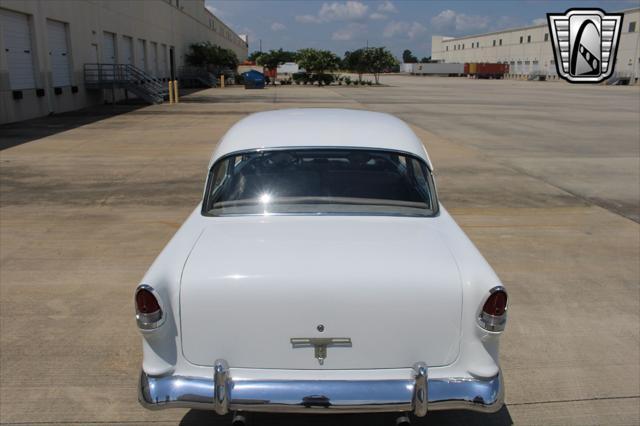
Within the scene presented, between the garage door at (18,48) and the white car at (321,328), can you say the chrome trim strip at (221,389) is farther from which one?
the garage door at (18,48)

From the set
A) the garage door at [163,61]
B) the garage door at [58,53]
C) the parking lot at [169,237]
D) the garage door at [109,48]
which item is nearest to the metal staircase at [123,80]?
the garage door at [109,48]

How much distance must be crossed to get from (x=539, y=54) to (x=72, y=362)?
105m

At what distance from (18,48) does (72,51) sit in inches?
190

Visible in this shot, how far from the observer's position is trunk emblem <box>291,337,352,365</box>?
2693 millimetres

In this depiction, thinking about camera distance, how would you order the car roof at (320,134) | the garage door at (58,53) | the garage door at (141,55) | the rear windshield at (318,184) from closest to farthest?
1. the rear windshield at (318,184)
2. the car roof at (320,134)
3. the garage door at (58,53)
4. the garage door at (141,55)

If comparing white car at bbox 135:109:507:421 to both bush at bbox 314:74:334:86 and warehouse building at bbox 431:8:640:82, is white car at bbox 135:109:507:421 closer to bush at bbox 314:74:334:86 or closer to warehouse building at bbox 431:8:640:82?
bush at bbox 314:74:334:86

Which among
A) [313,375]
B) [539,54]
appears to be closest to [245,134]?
[313,375]

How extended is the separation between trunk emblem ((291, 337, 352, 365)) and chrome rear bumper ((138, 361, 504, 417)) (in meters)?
0.16

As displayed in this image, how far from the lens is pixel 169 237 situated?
22.4ft

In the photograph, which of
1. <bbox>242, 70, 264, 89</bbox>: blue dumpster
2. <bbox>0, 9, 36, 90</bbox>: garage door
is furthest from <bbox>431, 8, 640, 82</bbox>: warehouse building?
<bbox>0, 9, 36, 90</bbox>: garage door

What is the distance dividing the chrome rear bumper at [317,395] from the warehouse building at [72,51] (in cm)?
1987

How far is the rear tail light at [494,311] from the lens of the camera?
2.74 metres

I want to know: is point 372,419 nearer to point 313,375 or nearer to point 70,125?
point 313,375

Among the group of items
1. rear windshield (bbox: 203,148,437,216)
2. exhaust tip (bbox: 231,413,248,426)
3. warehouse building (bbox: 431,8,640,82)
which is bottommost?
exhaust tip (bbox: 231,413,248,426)
